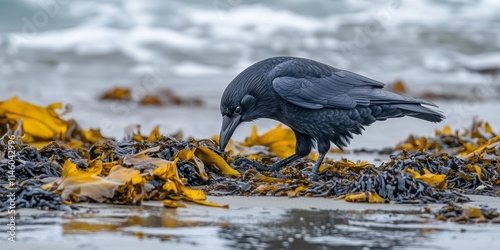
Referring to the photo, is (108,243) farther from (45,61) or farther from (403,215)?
(45,61)

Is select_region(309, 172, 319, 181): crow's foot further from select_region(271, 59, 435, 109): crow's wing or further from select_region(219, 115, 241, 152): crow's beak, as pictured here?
select_region(219, 115, 241, 152): crow's beak

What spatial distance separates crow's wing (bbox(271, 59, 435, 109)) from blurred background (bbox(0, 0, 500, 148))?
4030mm

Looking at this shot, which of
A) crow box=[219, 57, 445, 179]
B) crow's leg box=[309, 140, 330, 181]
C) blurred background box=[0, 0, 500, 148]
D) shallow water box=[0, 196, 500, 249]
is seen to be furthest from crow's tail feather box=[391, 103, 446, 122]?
blurred background box=[0, 0, 500, 148]

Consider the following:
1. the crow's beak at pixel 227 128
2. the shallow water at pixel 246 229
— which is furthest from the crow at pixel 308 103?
the shallow water at pixel 246 229

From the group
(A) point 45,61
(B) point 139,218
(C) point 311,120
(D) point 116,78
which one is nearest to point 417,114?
(C) point 311,120

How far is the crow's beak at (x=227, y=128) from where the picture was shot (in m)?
5.18

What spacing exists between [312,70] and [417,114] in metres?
0.77

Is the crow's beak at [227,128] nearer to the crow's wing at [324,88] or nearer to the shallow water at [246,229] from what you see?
the crow's wing at [324,88]

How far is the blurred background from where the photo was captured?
472 inches

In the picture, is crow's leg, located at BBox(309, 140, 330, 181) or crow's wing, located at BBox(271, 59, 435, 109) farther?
crow's wing, located at BBox(271, 59, 435, 109)

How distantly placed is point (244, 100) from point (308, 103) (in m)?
0.42

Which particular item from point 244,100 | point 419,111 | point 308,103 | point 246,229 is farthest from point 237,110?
point 246,229

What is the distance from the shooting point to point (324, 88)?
5.39 m

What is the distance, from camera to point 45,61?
17078 millimetres
